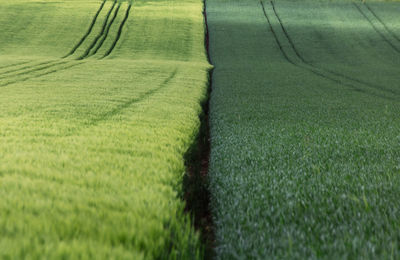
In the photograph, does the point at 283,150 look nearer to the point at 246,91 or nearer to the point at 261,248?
the point at 261,248

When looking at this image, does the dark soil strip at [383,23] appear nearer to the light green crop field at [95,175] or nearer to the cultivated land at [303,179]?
the cultivated land at [303,179]

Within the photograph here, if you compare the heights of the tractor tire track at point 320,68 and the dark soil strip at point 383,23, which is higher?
the dark soil strip at point 383,23

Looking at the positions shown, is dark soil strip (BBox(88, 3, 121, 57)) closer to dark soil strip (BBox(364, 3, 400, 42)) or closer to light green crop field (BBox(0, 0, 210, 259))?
light green crop field (BBox(0, 0, 210, 259))

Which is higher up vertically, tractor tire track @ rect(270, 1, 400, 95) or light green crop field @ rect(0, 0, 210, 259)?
light green crop field @ rect(0, 0, 210, 259)

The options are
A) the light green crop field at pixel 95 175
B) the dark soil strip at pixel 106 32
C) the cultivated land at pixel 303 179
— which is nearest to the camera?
the light green crop field at pixel 95 175

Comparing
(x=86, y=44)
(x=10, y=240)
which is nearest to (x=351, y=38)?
(x=86, y=44)

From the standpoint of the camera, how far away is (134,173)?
13.4 feet

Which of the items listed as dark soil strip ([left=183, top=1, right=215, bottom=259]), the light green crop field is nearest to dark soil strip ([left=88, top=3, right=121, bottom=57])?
the light green crop field

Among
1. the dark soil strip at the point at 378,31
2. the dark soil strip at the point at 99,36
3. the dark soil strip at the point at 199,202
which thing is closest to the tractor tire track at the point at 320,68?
the dark soil strip at the point at 378,31

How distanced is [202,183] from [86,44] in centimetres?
3921

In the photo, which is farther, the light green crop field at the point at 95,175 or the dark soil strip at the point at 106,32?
the dark soil strip at the point at 106,32

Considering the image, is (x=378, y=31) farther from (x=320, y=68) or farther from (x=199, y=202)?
(x=199, y=202)

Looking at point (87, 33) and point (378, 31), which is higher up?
point (378, 31)

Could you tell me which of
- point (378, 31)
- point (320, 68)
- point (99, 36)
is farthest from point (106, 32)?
point (378, 31)
